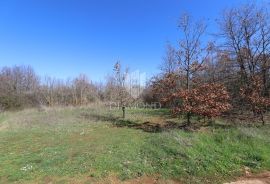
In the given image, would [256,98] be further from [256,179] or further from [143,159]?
[143,159]

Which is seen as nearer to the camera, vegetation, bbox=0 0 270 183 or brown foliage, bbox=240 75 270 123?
vegetation, bbox=0 0 270 183

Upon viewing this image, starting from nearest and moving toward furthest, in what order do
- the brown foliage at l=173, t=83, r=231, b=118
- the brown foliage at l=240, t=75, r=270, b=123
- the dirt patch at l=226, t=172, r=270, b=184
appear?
the dirt patch at l=226, t=172, r=270, b=184, the brown foliage at l=173, t=83, r=231, b=118, the brown foliage at l=240, t=75, r=270, b=123

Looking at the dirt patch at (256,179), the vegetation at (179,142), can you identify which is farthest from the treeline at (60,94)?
the dirt patch at (256,179)

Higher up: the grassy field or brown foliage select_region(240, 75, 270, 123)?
brown foliage select_region(240, 75, 270, 123)

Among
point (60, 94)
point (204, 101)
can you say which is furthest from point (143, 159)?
point (60, 94)

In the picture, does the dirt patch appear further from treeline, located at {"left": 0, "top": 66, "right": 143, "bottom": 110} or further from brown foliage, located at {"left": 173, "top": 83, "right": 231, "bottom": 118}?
treeline, located at {"left": 0, "top": 66, "right": 143, "bottom": 110}

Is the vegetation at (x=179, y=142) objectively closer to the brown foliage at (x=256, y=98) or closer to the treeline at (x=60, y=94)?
the brown foliage at (x=256, y=98)

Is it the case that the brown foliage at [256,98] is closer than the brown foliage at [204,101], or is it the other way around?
the brown foliage at [204,101]

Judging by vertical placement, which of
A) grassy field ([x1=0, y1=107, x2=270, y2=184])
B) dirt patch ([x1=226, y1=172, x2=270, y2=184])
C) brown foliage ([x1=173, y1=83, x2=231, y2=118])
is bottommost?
dirt patch ([x1=226, y1=172, x2=270, y2=184])

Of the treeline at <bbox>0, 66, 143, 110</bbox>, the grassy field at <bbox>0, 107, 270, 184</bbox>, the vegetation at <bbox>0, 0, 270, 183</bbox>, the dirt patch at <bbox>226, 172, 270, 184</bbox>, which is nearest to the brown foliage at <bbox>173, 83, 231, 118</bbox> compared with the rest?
the vegetation at <bbox>0, 0, 270, 183</bbox>

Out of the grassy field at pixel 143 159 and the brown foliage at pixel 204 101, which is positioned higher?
the brown foliage at pixel 204 101

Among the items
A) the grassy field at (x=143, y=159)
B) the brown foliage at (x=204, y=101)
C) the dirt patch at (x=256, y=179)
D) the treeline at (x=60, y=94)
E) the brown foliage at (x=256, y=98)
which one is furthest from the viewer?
the treeline at (x=60, y=94)

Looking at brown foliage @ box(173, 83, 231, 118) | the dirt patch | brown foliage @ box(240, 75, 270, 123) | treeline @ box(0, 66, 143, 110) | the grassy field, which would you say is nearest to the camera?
the dirt patch

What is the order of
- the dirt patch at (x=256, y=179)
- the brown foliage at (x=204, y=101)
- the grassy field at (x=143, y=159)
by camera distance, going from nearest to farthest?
1. the dirt patch at (x=256, y=179)
2. the grassy field at (x=143, y=159)
3. the brown foliage at (x=204, y=101)
